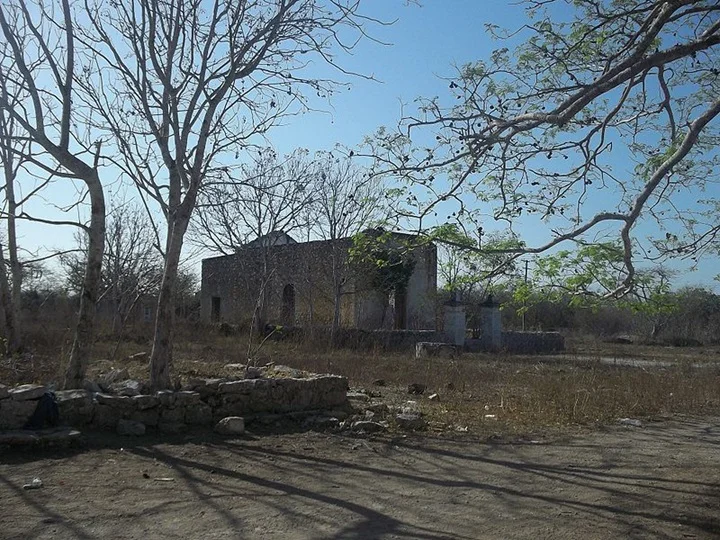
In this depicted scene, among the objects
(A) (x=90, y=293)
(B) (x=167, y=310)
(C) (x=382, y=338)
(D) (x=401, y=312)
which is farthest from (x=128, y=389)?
(D) (x=401, y=312)

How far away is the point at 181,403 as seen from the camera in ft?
27.0


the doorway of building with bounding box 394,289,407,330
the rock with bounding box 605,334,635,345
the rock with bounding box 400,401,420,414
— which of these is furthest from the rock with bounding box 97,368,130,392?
the rock with bounding box 605,334,635,345

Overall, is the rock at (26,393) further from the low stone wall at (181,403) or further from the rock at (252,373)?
the rock at (252,373)

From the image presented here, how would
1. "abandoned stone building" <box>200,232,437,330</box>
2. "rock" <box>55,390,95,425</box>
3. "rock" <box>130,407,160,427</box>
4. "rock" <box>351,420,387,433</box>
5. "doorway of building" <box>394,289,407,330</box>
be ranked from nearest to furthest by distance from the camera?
1. "rock" <box>55,390,95,425</box>
2. "rock" <box>130,407,160,427</box>
3. "rock" <box>351,420,387,433</box>
4. "abandoned stone building" <box>200,232,437,330</box>
5. "doorway of building" <box>394,289,407,330</box>

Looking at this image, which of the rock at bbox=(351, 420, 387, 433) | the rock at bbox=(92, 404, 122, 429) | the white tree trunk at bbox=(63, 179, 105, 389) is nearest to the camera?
the rock at bbox=(92, 404, 122, 429)

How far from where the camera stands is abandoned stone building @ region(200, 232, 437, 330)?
86.2 ft

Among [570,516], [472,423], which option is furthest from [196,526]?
[472,423]

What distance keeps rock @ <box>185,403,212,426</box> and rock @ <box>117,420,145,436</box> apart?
63 cm

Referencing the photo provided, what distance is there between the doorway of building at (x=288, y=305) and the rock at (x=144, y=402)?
817 inches

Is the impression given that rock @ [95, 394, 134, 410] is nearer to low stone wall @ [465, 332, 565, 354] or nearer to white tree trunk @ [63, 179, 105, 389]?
white tree trunk @ [63, 179, 105, 389]

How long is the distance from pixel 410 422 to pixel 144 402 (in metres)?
3.10

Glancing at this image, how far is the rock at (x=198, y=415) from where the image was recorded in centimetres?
830

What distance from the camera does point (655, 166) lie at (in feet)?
26.1

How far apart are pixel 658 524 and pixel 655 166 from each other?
4.21 metres
